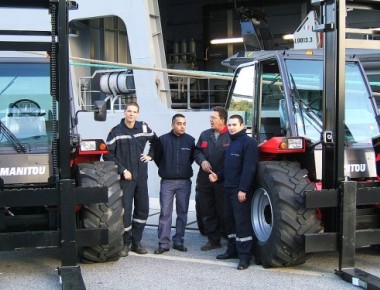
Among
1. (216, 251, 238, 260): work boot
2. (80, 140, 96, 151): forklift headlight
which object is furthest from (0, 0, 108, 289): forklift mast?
(216, 251, 238, 260): work boot

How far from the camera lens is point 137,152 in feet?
21.4

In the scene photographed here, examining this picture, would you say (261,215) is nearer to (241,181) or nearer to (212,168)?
(241,181)

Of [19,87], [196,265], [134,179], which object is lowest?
[196,265]

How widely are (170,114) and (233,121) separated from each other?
6907mm

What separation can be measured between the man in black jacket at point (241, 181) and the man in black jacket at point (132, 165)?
1.00 metres

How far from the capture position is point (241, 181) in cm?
589

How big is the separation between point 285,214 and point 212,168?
1514 mm

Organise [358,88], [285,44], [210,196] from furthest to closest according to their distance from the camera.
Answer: [285,44]
[210,196]
[358,88]

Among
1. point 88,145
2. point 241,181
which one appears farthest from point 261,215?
point 88,145

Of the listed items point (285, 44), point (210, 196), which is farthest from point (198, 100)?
point (210, 196)

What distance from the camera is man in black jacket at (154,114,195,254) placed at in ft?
22.3

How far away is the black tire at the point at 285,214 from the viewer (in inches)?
212

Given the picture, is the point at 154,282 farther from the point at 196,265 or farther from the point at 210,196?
the point at 210,196

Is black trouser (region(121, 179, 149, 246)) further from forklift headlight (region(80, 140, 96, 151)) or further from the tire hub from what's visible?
the tire hub
